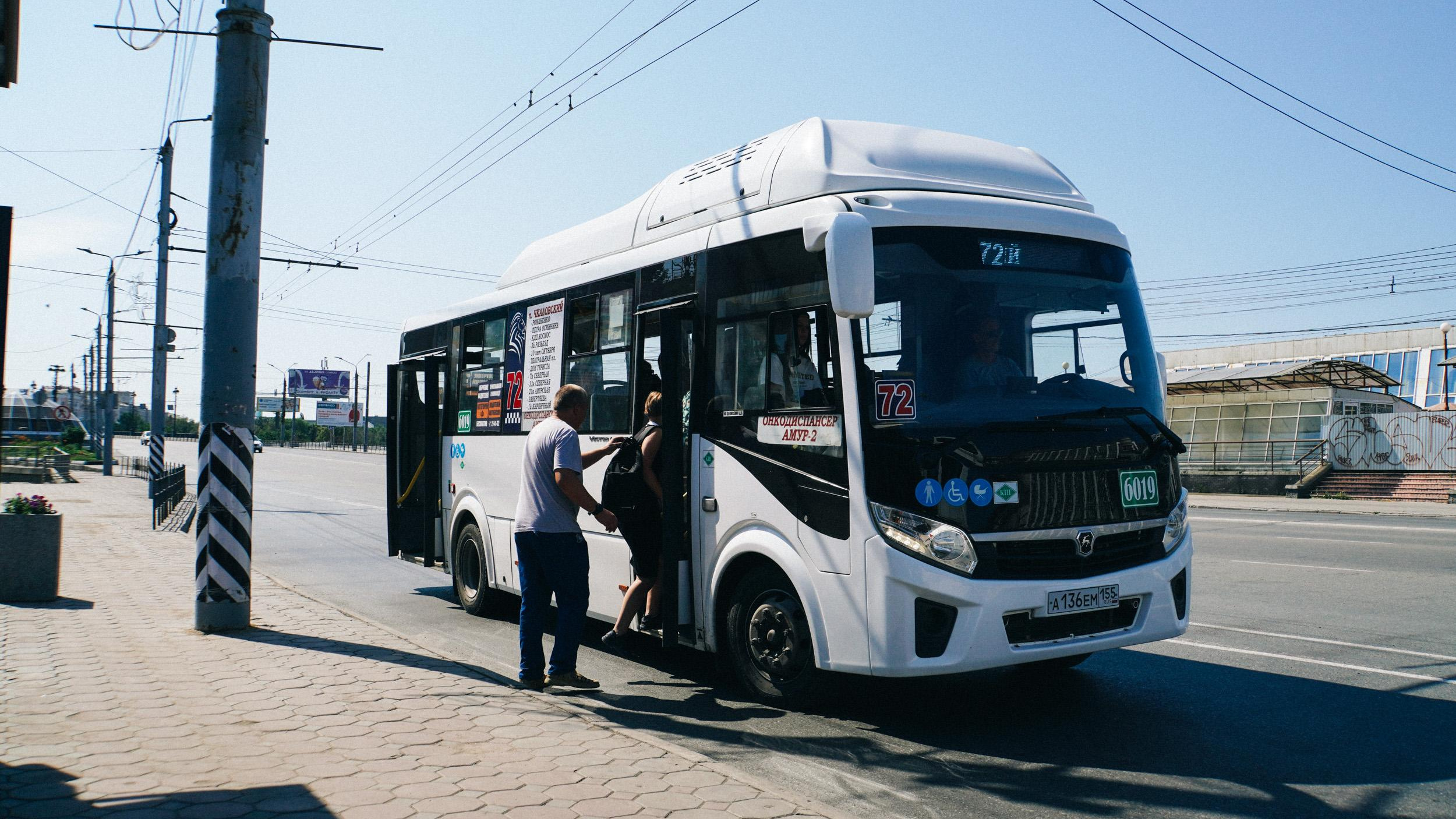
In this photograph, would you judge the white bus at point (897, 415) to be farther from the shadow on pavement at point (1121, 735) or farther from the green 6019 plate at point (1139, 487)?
the shadow on pavement at point (1121, 735)

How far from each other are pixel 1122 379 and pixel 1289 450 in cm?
3449

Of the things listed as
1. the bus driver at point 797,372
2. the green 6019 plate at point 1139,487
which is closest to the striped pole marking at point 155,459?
the bus driver at point 797,372

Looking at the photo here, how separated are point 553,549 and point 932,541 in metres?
2.49

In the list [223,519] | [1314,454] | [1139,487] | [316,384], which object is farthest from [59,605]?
[316,384]

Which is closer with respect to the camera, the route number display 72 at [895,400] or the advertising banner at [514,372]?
the route number display 72 at [895,400]

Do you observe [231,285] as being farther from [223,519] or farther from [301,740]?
[301,740]

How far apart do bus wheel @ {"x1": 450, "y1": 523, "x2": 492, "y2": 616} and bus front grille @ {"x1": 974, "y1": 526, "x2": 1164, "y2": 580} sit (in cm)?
561

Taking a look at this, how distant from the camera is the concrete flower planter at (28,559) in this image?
32.8ft

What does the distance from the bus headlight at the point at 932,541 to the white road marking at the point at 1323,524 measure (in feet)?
56.0

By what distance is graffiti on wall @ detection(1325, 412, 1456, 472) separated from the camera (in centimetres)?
3300

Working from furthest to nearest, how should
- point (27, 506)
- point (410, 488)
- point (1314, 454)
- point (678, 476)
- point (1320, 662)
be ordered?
1. point (1314, 454)
2. point (410, 488)
3. point (27, 506)
4. point (1320, 662)
5. point (678, 476)

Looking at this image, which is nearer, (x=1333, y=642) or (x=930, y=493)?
(x=930, y=493)

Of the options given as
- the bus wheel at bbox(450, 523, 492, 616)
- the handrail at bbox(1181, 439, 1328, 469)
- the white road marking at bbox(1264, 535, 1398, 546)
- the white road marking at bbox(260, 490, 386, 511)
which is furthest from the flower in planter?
the handrail at bbox(1181, 439, 1328, 469)

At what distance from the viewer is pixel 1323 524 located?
21016 millimetres
